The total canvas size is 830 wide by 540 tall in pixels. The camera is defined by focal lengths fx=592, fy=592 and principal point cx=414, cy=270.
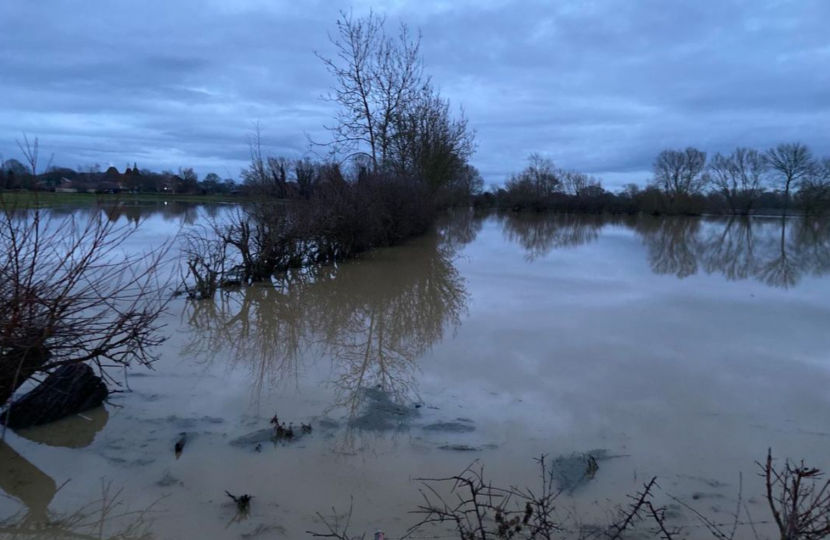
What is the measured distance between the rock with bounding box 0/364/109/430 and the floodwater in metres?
0.12

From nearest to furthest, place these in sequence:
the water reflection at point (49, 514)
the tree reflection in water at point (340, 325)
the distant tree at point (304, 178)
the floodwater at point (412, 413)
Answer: the water reflection at point (49, 514)
the floodwater at point (412, 413)
the tree reflection in water at point (340, 325)
the distant tree at point (304, 178)

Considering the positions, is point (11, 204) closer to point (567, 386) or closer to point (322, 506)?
point (322, 506)

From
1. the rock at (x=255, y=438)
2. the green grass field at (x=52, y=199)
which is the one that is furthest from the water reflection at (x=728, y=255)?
the rock at (x=255, y=438)

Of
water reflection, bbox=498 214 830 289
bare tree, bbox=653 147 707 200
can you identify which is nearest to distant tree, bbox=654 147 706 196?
bare tree, bbox=653 147 707 200

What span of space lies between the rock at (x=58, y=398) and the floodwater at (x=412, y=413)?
0.41ft

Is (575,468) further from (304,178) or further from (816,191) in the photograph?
(816,191)

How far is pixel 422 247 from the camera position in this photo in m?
21.7

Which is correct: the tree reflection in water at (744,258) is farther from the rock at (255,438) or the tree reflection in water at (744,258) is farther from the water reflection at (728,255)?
the rock at (255,438)

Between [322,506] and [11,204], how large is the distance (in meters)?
3.35

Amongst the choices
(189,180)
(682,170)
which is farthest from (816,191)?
(189,180)

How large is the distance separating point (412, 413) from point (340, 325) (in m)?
3.75

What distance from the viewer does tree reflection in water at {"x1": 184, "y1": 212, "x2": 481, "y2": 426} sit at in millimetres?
6523

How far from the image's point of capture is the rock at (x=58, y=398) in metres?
4.80

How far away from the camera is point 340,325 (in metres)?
8.95
